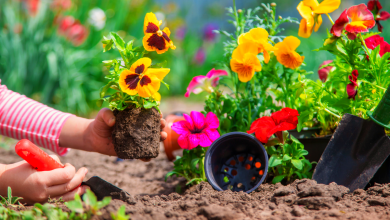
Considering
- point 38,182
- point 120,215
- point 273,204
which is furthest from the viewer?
point 38,182

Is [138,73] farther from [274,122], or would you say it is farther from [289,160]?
[289,160]

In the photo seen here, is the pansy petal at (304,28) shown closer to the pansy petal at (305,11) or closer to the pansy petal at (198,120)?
the pansy petal at (305,11)

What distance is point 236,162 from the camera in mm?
1325

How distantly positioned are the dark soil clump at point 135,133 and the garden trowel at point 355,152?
27.5 inches

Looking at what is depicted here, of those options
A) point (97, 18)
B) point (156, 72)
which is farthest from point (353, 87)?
point (97, 18)

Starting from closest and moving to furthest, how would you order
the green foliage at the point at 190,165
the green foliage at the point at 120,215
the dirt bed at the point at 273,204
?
1. the green foliage at the point at 120,215
2. the dirt bed at the point at 273,204
3. the green foliage at the point at 190,165

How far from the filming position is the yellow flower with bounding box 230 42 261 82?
1.18 metres

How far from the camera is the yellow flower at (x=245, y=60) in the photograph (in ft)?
3.86

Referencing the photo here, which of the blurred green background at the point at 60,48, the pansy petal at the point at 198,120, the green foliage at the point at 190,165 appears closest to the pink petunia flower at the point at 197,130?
the pansy petal at the point at 198,120

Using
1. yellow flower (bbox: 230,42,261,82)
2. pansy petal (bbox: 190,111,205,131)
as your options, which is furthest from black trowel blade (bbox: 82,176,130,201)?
yellow flower (bbox: 230,42,261,82)

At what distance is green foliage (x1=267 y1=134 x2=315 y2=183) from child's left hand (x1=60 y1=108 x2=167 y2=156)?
0.49 metres

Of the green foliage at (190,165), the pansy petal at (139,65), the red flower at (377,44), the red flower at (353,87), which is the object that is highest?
the red flower at (377,44)

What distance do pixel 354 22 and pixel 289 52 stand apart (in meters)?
0.26

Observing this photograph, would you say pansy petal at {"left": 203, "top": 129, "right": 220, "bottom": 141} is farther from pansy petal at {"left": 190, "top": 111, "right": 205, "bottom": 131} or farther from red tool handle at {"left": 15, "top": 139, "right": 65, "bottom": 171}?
red tool handle at {"left": 15, "top": 139, "right": 65, "bottom": 171}
